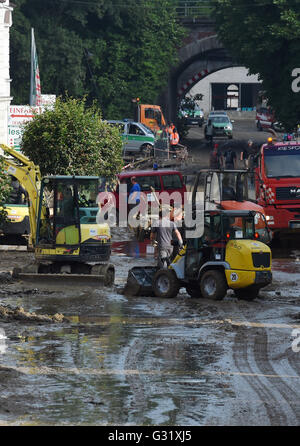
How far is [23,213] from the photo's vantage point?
29781 mm

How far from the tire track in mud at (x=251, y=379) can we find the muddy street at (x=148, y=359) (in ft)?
0.05

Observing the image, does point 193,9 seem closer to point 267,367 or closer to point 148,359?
point 148,359

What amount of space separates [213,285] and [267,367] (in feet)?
18.7

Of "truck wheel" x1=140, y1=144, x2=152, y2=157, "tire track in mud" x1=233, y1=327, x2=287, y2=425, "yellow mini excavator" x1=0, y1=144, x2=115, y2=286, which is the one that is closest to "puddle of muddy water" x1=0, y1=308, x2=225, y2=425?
"tire track in mud" x1=233, y1=327, x2=287, y2=425

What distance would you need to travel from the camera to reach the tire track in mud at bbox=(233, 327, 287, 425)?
10.9 m

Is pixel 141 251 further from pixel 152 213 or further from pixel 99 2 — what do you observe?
pixel 99 2

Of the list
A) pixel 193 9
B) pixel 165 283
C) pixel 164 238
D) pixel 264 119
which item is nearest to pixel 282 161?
pixel 164 238

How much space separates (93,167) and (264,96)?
72.2 feet

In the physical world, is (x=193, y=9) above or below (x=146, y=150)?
above

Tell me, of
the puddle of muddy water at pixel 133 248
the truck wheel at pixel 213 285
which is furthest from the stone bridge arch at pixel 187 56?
the truck wheel at pixel 213 285

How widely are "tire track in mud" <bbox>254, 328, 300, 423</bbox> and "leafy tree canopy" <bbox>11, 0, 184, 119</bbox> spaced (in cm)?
4019

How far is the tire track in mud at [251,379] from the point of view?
10875 millimetres

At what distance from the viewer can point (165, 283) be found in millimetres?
20047

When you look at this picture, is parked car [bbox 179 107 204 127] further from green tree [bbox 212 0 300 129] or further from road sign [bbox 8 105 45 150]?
road sign [bbox 8 105 45 150]
